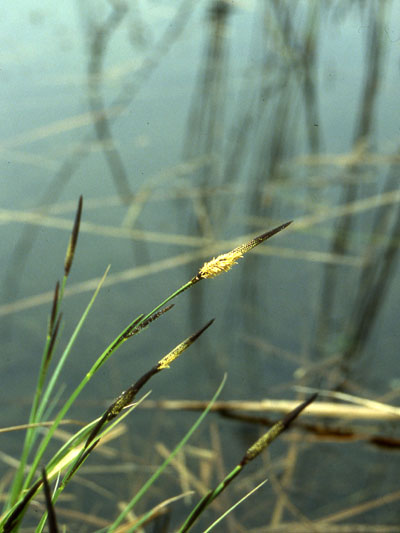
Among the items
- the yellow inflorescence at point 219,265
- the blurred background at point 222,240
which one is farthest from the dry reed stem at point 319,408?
the yellow inflorescence at point 219,265

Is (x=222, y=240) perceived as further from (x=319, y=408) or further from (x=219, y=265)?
(x=219, y=265)

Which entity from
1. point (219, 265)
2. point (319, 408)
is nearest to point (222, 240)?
point (319, 408)

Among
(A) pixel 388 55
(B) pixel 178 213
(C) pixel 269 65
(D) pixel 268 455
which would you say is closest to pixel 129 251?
(B) pixel 178 213

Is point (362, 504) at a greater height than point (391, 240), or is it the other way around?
point (391, 240)

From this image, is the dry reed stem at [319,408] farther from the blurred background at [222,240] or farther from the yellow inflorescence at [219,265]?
the yellow inflorescence at [219,265]

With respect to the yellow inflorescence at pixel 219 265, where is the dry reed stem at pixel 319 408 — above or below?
Result: below

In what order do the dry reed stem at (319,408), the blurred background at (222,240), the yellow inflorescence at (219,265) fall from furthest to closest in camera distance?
1. the blurred background at (222,240)
2. the dry reed stem at (319,408)
3. the yellow inflorescence at (219,265)

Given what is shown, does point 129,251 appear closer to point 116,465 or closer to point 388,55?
point 116,465

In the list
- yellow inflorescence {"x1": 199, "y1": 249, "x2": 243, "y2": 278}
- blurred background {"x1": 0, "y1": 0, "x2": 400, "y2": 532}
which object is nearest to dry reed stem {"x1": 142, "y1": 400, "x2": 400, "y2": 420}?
blurred background {"x1": 0, "y1": 0, "x2": 400, "y2": 532}
